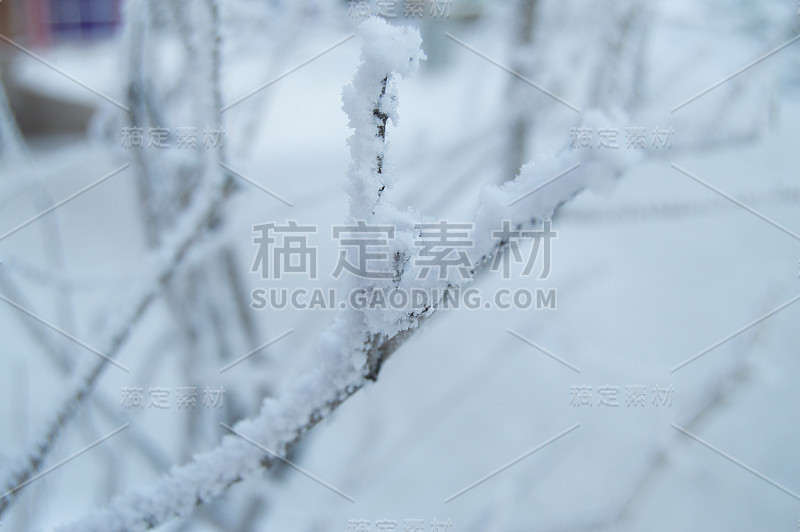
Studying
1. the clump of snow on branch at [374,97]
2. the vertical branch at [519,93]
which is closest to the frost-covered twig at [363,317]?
the clump of snow on branch at [374,97]

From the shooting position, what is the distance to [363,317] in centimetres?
23

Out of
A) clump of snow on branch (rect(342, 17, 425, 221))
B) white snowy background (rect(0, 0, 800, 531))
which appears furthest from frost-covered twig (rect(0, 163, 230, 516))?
clump of snow on branch (rect(342, 17, 425, 221))

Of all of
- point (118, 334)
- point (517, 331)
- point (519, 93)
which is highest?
point (519, 93)

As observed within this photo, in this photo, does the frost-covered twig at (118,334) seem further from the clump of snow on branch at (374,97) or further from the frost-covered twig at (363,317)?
the clump of snow on branch at (374,97)

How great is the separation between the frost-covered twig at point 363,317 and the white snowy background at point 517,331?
19 millimetres

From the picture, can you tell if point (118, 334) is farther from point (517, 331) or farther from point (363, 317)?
point (517, 331)

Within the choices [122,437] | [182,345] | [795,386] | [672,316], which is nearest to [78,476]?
[122,437]

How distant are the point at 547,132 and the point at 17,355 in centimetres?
125

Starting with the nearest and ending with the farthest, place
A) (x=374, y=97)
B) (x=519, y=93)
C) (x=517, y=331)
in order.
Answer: (x=374, y=97) → (x=519, y=93) → (x=517, y=331)

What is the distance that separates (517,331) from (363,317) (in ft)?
2.85

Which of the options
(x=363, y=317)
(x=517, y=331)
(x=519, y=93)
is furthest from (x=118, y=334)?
(x=517, y=331)

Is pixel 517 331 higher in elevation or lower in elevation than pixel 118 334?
lower

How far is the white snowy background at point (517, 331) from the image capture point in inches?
25.0

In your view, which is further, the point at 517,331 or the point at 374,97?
the point at 517,331
